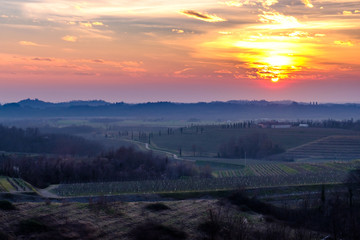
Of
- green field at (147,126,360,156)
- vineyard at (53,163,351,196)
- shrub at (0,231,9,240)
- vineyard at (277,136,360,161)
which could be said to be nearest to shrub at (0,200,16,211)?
shrub at (0,231,9,240)

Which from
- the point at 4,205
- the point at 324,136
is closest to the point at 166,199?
the point at 4,205

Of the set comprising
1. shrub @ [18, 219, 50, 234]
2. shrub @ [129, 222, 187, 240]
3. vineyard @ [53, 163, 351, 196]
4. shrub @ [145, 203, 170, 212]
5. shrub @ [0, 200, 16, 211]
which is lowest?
vineyard @ [53, 163, 351, 196]

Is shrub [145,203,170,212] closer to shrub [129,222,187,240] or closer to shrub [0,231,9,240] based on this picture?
shrub [129,222,187,240]

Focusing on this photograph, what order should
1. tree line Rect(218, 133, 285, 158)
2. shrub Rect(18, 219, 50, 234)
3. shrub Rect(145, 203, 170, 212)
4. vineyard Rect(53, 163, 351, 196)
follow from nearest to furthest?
shrub Rect(18, 219, 50, 234), shrub Rect(145, 203, 170, 212), vineyard Rect(53, 163, 351, 196), tree line Rect(218, 133, 285, 158)

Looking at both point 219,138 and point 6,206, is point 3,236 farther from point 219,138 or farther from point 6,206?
point 219,138

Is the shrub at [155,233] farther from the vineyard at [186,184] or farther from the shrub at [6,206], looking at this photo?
the vineyard at [186,184]

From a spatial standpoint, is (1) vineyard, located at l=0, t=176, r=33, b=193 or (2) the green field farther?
(2) the green field

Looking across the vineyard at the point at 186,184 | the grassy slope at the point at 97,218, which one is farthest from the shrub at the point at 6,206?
the vineyard at the point at 186,184

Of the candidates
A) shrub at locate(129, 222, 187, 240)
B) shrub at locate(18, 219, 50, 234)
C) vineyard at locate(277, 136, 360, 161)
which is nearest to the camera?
shrub at locate(18, 219, 50, 234)

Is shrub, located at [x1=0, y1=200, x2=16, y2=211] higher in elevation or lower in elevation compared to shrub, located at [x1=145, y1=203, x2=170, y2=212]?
higher

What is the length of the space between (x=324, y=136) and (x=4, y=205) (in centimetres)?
7644

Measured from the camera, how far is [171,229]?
2631 centimetres

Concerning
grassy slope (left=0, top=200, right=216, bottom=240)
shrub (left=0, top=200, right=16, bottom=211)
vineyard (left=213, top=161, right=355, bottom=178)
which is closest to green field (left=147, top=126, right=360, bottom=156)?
vineyard (left=213, top=161, right=355, bottom=178)

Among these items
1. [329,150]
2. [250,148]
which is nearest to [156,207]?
[329,150]
